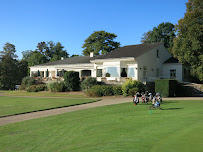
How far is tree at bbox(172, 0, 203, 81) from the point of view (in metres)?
26.8

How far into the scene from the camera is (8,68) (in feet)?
181

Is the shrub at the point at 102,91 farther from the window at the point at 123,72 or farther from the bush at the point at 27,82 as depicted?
the bush at the point at 27,82

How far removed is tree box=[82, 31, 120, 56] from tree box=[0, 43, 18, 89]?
2070 cm

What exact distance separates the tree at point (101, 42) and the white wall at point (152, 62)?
2478 centimetres

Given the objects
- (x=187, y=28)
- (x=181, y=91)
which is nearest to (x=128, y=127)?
(x=181, y=91)

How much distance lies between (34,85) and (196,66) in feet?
87.9

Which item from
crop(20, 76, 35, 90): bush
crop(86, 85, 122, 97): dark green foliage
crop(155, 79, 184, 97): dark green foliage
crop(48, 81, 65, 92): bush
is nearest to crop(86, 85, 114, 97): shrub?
crop(86, 85, 122, 97): dark green foliage

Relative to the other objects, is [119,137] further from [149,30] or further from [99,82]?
[149,30]

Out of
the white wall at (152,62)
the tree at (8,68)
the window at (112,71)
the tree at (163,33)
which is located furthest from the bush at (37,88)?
the tree at (163,33)

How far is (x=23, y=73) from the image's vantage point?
2394 inches

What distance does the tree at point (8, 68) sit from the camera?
178 feet

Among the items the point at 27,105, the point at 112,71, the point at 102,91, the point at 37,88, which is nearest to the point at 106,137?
the point at 27,105

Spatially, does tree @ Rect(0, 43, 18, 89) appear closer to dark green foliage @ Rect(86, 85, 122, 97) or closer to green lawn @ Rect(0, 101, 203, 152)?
dark green foliage @ Rect(86, 85, 122, 97)

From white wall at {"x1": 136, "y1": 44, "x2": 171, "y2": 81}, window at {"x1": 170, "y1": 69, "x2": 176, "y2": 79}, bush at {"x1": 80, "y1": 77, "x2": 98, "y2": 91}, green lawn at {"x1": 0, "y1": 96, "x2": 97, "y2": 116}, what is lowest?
green lawn at {"x1": 0, "y1": 96, "x2": 97, "y2": 116}
